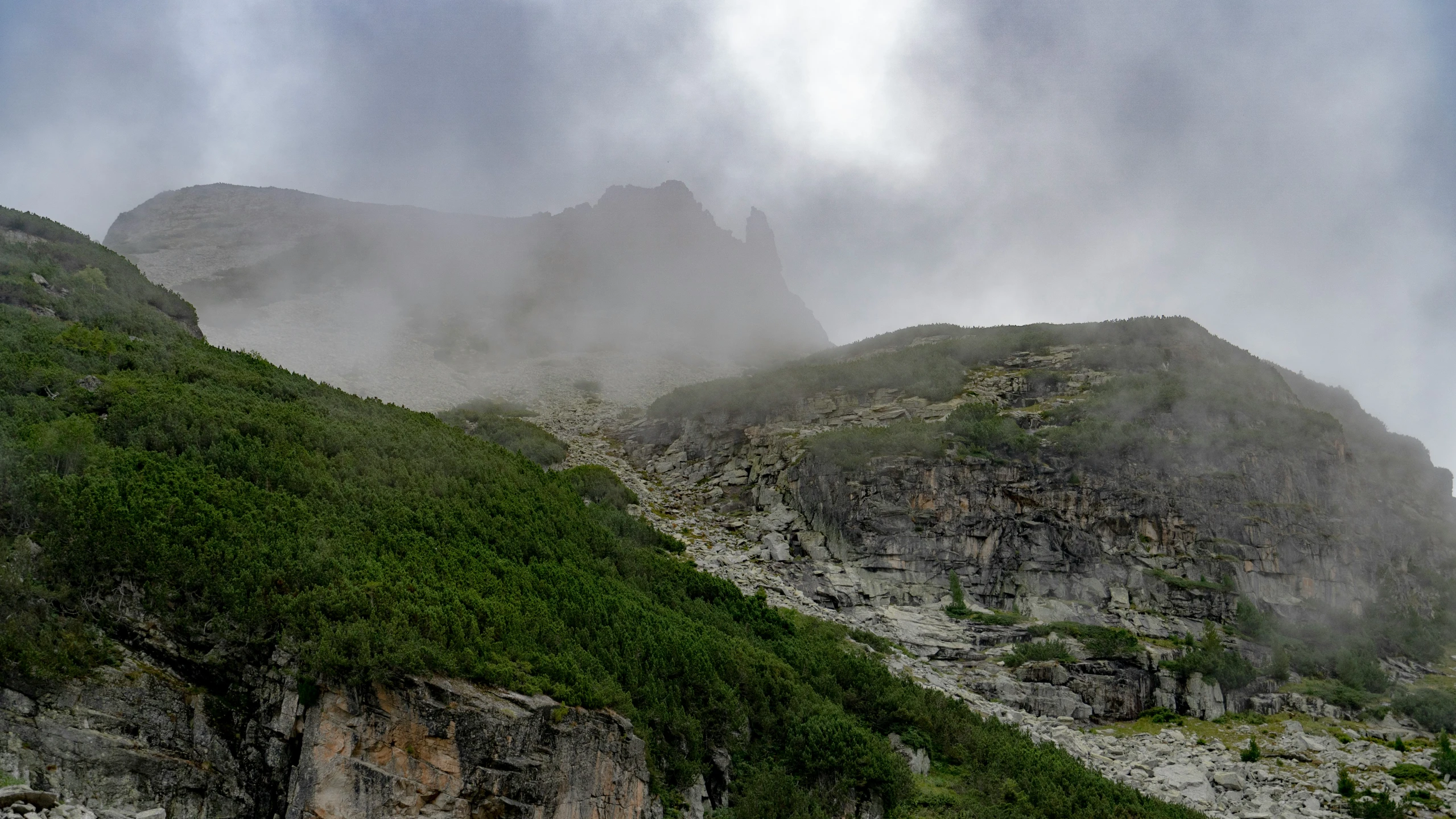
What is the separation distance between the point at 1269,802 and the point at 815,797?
13338 millimetres

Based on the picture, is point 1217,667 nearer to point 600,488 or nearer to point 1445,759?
point 1445,759

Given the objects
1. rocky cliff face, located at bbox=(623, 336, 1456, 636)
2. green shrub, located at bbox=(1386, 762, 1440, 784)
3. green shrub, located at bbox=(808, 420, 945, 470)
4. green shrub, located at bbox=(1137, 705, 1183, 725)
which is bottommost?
green shrub, located at bbox=(1386, 762, 1440, 784)

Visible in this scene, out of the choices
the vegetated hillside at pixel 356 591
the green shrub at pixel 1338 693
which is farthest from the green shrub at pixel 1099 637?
the vegetated hillside at pixel 356 591

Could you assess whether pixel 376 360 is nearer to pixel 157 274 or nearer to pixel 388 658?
pixel 157 274

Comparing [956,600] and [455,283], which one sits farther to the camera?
[455,283]

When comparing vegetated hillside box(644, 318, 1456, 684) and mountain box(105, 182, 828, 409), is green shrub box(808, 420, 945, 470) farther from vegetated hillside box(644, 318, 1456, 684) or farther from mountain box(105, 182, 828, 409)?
mountain box(105, 182, 828, 409)

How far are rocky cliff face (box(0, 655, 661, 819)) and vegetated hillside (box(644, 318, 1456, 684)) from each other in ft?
66.3

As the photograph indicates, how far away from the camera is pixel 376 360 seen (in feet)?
193

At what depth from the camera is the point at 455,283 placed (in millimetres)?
79625

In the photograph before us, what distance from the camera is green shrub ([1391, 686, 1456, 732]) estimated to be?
2833cm

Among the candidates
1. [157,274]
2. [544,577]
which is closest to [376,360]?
[157,274]

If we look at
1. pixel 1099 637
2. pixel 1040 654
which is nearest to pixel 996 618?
pixel 1040 654

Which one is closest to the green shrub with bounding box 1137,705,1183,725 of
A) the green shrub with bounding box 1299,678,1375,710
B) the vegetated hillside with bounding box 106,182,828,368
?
the green shrub with bounding box 1299,678,1375,710

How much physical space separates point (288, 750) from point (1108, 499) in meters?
31.8
